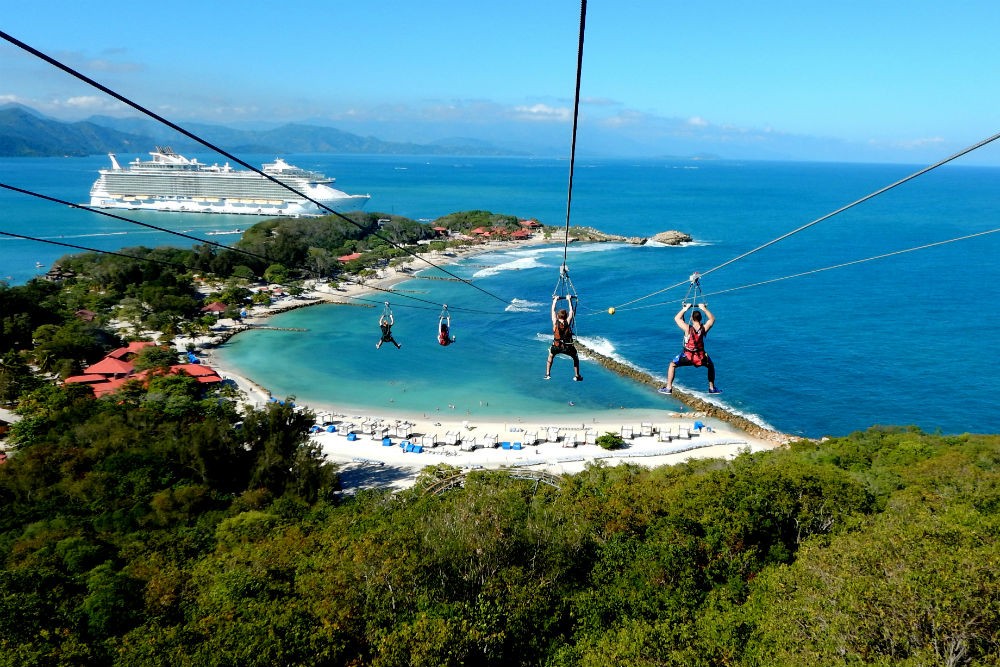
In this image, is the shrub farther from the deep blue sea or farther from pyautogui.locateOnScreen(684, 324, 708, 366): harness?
pyautogui.locateOnScreen(684, 324, 708, 366): harness

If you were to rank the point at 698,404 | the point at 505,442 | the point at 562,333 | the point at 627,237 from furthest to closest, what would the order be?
the point at 627,237
the point at 698,404
the point at 505,442
the point at 562,333

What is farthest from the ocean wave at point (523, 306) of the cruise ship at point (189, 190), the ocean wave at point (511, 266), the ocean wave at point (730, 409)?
the cruise ship at point (189, 190)

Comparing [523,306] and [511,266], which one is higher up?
[511,266]

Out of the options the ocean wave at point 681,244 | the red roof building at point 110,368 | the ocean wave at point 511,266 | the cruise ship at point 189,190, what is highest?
the cruise ship at point 189,190

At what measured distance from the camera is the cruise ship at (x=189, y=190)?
85188mm

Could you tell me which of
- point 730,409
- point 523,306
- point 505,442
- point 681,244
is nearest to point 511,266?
point 523,306

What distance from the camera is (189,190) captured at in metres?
86.6

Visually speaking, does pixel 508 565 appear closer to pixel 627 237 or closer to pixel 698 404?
pixel 698 404

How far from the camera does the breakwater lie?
23906 mm

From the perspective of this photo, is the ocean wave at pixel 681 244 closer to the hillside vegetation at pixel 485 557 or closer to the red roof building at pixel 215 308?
the red roof building at pixel 215 308

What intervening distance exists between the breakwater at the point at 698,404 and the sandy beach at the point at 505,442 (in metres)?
0.39

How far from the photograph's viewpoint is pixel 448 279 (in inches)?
2040

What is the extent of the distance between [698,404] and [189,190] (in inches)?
3294

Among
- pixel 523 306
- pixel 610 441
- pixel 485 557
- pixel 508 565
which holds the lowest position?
pixel 610 441
